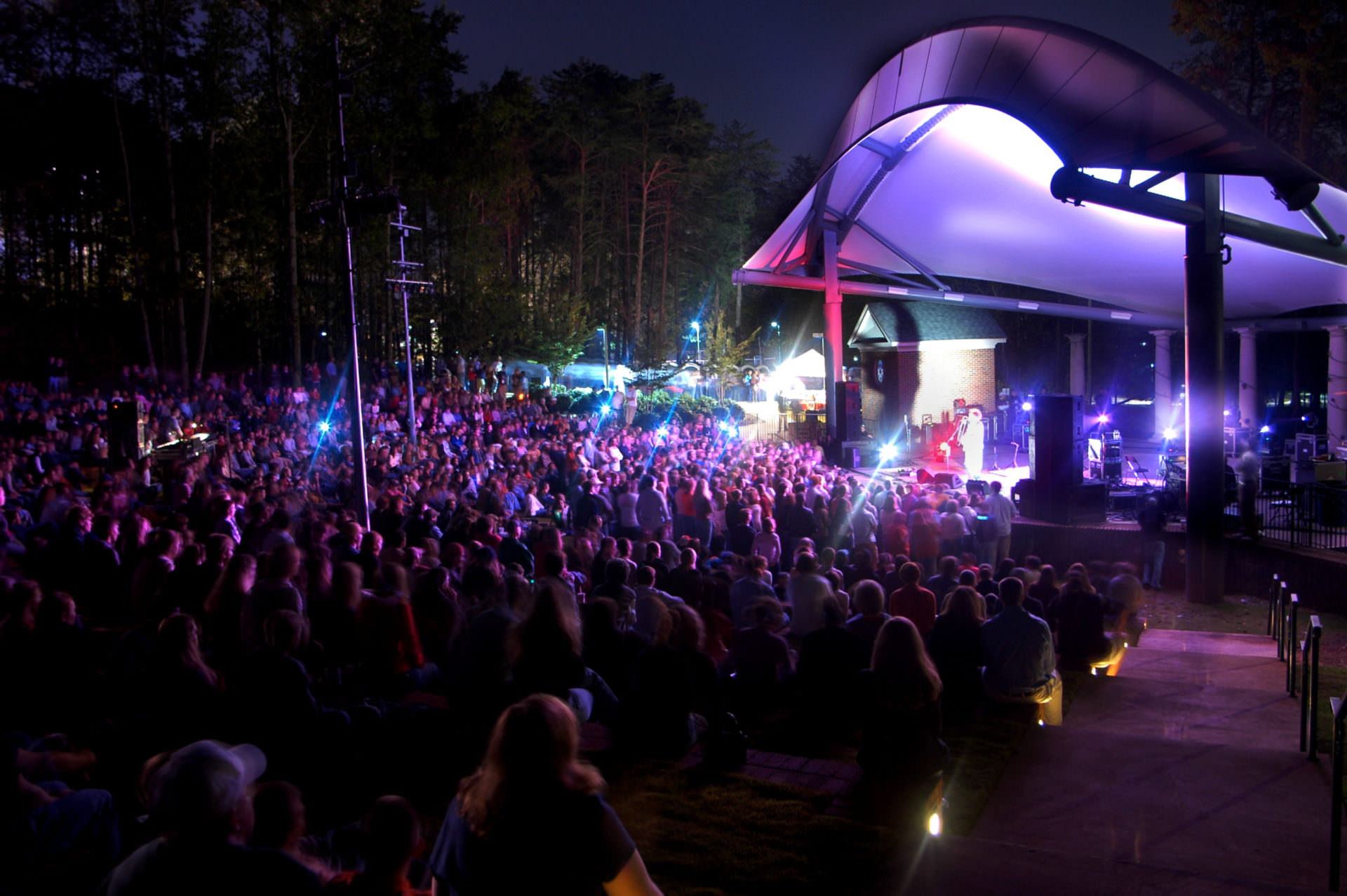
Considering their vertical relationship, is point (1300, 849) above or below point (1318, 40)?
below

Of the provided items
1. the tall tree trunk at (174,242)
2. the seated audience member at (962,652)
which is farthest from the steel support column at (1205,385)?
the tall tree trunk at (174,242)

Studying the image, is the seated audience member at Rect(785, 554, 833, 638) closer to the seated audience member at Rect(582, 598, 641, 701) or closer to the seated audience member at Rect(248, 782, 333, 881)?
the seated audience member at Rect(582, 598, 641, 701)

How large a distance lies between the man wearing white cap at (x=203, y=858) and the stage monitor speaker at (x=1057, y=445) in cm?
1414

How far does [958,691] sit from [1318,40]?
27702mm

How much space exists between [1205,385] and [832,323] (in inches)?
459

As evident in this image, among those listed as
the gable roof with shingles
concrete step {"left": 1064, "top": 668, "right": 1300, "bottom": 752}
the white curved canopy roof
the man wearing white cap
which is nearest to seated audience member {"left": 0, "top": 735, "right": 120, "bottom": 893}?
the man wearing white cap

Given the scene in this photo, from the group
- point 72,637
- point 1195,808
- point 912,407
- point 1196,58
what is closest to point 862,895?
point 1195,808

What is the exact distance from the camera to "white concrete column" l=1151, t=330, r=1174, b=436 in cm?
2702

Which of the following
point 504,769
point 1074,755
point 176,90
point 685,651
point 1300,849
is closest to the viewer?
point 504,769

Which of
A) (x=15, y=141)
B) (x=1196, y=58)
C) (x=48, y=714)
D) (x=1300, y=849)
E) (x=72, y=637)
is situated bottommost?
(x=1300, y=849)

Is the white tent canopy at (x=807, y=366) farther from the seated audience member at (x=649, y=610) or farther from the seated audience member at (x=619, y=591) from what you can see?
the seated audience member at (x=649, y=610)

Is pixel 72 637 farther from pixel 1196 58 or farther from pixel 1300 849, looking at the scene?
pixel 1196 58

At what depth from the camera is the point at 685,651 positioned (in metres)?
4.91

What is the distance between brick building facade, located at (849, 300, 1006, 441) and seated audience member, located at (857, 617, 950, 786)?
86.7 ft
